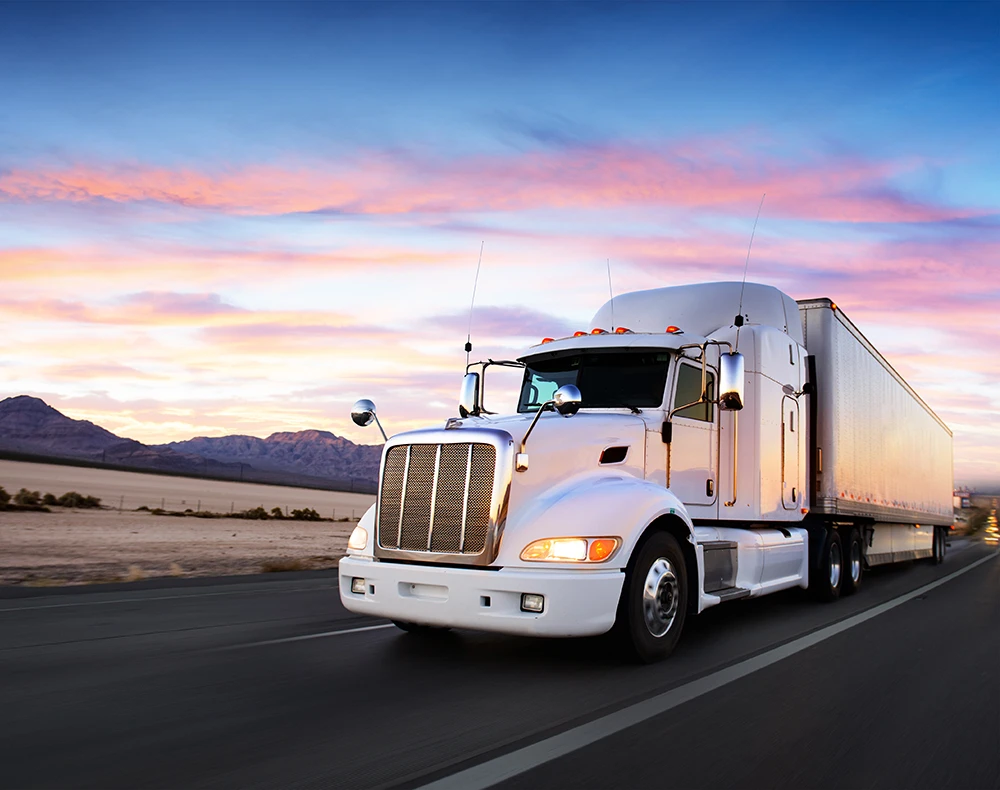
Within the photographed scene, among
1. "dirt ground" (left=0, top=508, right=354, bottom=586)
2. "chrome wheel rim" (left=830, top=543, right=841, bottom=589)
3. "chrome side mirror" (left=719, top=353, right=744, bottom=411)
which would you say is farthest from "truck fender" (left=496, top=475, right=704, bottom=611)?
"dirt ground" (left=0, top=508, right=354, bottom=586)

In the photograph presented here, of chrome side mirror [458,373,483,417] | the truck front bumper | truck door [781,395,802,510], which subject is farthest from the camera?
truck door [781,395,802,510]

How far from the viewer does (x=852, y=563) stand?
12781mm

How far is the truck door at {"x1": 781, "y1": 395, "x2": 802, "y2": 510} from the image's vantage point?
1050 cm

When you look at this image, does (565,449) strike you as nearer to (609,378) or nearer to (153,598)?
(609,378)

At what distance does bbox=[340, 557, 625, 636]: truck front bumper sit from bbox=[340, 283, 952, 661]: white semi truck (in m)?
0.01

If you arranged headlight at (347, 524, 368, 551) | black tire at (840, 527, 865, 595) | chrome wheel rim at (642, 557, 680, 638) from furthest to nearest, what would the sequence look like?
1. black tire at (840, 527, 865, 595)
2. headlight at (347, 524, 368, 551)
3. chrome wheel rim at (642, 557, 680, 638)

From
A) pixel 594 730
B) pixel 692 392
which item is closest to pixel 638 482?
pixel 692 392

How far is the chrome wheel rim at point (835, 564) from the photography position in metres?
11.9

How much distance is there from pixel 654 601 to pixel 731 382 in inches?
87.8

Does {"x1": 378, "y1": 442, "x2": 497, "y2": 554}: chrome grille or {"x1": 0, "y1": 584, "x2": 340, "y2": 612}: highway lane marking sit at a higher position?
{"x1": 378, "y1": 442, "x2": 497, "y2": 554}: chrome grille

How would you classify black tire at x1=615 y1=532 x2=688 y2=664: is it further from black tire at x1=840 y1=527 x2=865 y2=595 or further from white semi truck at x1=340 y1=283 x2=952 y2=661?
Answer: black tire at x1=840 y1=527 x2=865 y2=595

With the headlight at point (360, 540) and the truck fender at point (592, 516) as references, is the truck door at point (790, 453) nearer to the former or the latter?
the truck fender at point (592, 516)

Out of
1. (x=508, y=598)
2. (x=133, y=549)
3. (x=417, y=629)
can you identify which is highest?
(x=508, y=598)

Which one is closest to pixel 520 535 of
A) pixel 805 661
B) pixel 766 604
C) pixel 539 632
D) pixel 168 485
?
pixel 539 632
